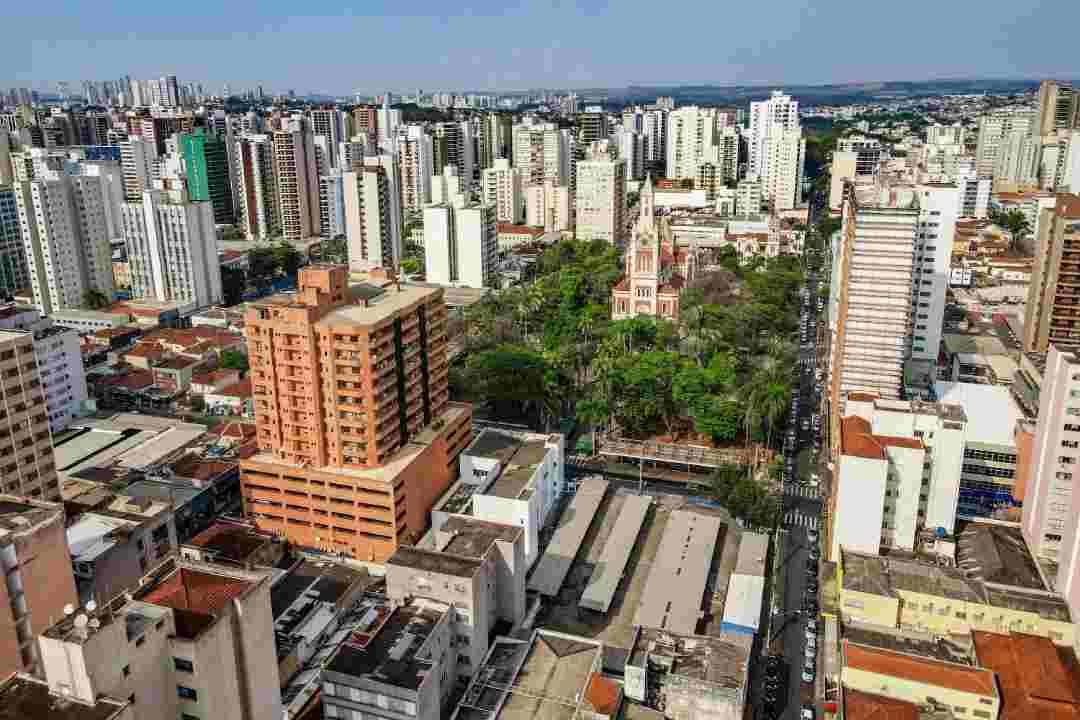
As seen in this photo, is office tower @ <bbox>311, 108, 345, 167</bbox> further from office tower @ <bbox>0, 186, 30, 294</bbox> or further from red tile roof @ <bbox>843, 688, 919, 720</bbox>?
red tile roof @ <bbox>843, 688, 919, 720</bbox>

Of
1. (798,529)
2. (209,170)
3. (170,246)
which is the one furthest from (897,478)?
(209,170)

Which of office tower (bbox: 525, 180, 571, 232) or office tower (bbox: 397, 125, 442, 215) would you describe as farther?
office tower (bbox: 397, 125, 442, 215)

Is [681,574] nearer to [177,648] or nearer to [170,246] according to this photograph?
[177,648]

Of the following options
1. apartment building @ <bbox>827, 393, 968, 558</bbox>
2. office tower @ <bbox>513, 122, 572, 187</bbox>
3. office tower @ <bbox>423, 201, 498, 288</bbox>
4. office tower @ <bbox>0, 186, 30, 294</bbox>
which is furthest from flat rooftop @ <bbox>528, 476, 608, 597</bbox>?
office tower @ <bbox>513, 122, 572, 187</bbox>

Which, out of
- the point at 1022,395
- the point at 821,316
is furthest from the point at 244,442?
the point at 821,316

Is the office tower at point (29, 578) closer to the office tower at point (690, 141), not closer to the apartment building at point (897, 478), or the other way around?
the apartment building at point (897, 478)
